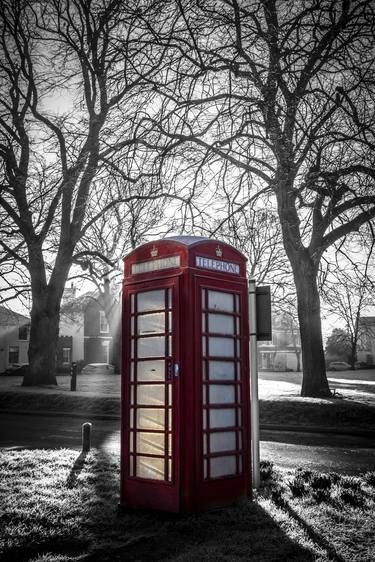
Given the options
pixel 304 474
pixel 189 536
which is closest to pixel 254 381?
pixel 304 474

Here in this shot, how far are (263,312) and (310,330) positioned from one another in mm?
11122

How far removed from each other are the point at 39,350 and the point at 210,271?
762 inches

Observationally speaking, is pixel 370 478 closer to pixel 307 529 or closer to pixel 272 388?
pixel 307 529

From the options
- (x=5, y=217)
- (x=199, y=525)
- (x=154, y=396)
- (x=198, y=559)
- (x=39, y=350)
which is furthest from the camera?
(x=39, y=350)

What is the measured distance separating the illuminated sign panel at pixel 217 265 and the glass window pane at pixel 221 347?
78 centimetres

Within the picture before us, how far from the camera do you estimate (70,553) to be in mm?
4230

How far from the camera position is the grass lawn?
4184mm

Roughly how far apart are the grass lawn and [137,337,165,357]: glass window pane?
1.63 metres

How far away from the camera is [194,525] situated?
4.84 m

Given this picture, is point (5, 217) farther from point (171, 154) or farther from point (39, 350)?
point (171, 154)

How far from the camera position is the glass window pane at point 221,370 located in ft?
18.0

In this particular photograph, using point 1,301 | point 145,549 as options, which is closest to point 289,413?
point 145,549

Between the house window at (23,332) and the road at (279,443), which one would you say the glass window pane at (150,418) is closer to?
the road at (279,443)

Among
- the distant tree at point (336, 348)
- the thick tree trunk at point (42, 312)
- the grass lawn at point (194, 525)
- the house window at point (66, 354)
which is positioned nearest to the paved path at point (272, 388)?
the thick tree trunk at point (42, 312)
